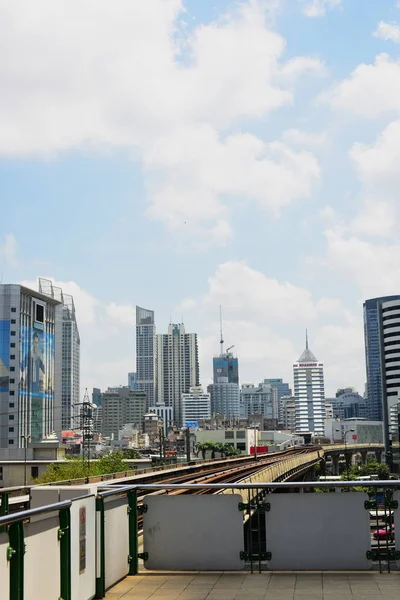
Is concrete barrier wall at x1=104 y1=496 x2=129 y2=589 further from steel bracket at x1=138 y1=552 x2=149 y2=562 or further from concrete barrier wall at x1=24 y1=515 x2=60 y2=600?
concrete barrier wall at x1=24 y1=515 x2=60 y2=600

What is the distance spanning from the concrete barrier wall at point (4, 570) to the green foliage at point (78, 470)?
7008 cm

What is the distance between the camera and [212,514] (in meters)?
11.2

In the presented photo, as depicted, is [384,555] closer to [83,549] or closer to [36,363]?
[83,549]

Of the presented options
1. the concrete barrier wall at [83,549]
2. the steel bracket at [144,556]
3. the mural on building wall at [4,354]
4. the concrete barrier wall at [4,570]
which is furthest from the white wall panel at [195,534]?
the mural on building wall at [4,354]

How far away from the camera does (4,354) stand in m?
174

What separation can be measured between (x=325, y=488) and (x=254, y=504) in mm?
1221

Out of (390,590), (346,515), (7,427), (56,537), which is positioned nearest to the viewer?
(56,537)

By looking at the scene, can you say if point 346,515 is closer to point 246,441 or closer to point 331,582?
point 331,582

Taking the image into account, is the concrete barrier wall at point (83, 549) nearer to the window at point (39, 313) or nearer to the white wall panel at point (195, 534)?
the white wall panel at point (195, 534)

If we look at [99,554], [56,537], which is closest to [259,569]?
[99,554]

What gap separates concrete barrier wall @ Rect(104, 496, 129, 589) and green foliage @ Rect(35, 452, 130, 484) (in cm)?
6604

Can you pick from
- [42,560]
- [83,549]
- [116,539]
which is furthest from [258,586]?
[42,560]

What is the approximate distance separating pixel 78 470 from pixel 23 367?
100838mm

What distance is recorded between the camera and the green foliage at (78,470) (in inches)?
3056
